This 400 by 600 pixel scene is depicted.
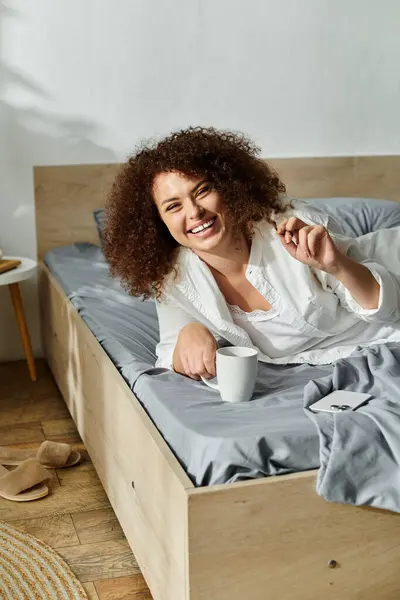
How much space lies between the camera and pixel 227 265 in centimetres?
183

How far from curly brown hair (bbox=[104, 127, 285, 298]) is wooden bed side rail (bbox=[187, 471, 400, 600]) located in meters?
0.69

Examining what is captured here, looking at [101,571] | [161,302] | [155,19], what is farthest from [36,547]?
[155,19]

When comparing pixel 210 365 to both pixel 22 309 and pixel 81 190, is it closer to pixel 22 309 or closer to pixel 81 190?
pixel 22 309

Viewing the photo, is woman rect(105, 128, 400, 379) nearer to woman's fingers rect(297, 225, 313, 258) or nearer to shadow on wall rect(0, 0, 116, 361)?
woman's fingers rect(297, 225, 313, 258)

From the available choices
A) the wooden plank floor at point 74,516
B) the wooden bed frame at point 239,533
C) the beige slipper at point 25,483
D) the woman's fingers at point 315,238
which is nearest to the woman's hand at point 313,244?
the woman's fingers at point 315,238

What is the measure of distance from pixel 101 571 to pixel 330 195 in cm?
200

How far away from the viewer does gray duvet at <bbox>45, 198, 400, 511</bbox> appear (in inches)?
50.6

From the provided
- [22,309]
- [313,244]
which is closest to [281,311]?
[313,244]

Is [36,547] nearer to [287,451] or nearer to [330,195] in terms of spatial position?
[287,451]

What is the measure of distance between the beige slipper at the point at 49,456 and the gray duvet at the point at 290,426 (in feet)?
1.51

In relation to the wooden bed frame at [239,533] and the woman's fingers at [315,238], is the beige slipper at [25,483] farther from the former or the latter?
the woman's fingers at [315,238]

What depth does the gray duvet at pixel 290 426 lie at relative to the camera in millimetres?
1285

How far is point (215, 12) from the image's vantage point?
3025 mm

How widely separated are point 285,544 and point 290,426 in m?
0.19
